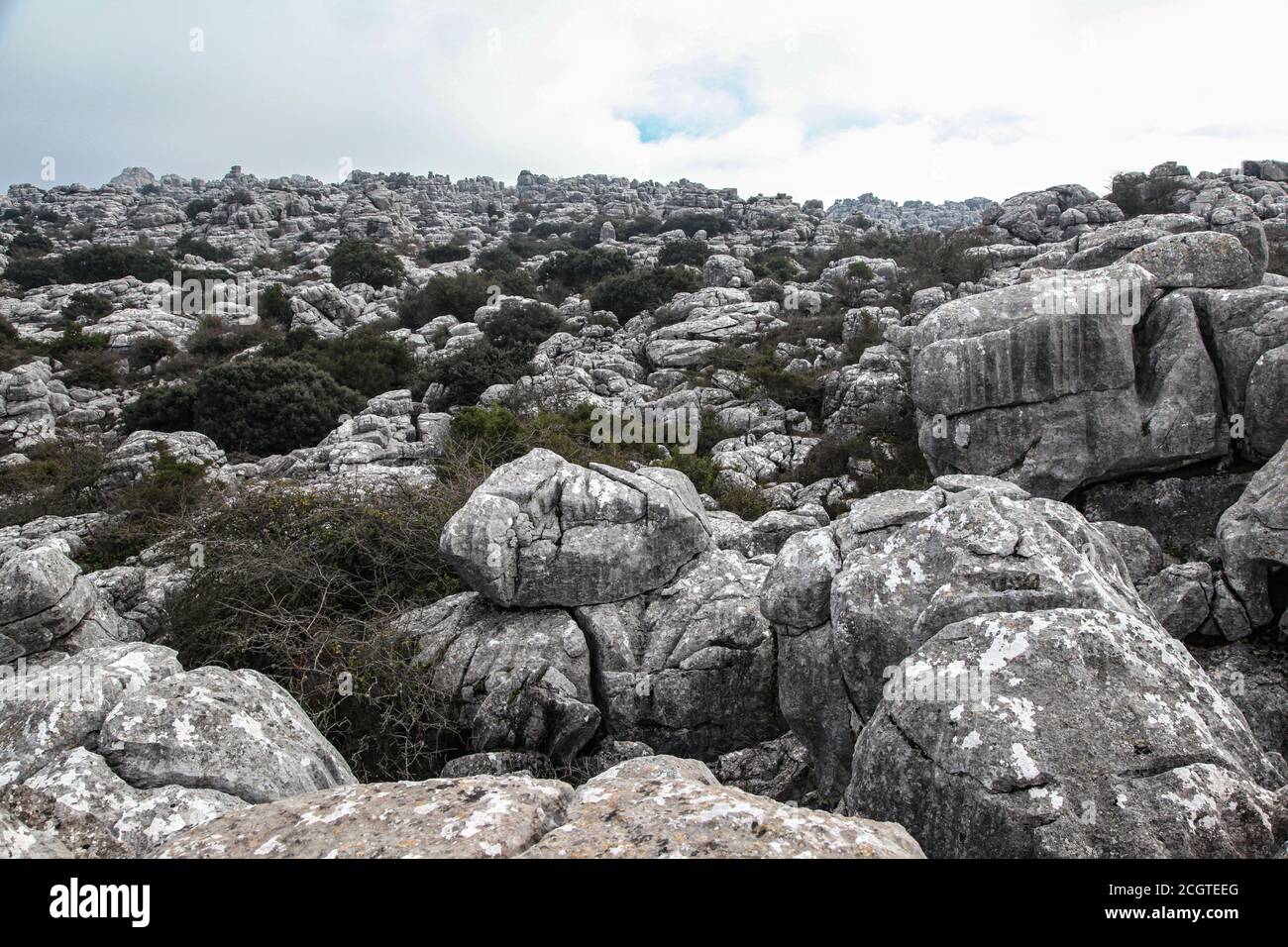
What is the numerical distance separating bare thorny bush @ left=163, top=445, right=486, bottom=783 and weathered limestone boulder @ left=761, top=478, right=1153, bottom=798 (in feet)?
11.6

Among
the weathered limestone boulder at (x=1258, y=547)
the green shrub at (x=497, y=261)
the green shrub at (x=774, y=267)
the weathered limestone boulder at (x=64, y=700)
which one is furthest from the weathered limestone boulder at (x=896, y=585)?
the green shrub at (x=497, y=261)

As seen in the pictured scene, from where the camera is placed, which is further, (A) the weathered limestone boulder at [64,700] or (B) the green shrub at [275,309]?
(B) the green shrub at [275,309]

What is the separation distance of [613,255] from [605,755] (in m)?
39.1

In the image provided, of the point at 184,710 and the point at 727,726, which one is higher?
the point at 184,710

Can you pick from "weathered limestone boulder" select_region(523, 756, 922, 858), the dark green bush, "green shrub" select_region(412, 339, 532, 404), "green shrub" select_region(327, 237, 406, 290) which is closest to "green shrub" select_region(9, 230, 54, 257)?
the dark green bush

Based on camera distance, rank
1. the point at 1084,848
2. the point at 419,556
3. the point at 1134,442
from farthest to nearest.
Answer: the point at 1134,442
the point at 419,556
the point at 1084,848

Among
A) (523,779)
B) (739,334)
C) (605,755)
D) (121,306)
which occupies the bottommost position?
(605,755)

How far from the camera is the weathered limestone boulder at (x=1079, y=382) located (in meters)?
11.8

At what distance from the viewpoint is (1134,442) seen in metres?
12.0

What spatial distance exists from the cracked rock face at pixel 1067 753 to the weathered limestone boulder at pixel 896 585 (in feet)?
1.80

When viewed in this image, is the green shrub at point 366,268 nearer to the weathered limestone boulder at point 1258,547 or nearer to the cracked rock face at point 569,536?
the cracked rock face at point 569,536
